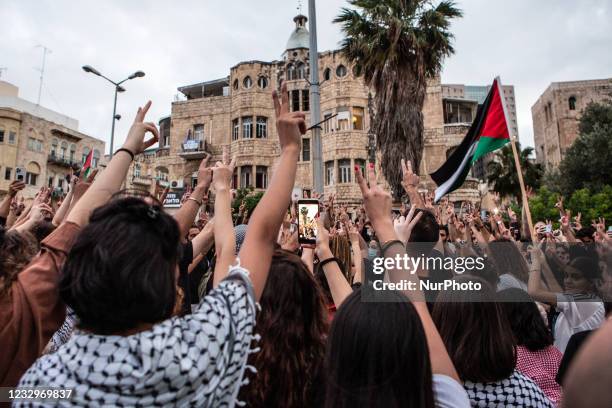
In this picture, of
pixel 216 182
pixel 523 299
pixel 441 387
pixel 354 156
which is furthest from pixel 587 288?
pixel 354 156

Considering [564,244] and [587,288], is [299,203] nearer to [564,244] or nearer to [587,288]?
[587,288]

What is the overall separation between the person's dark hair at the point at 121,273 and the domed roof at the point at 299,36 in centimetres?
3532

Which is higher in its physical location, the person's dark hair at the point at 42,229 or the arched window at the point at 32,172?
the arched window at the point at 32,172

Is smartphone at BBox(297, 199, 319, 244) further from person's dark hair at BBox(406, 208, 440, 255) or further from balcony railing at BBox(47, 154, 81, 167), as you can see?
balcony railing at BBox(47, 154, 81, 167)

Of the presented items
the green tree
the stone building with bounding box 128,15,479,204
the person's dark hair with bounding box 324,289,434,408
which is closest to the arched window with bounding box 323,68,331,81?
the stone building with bounding box 128,15,479,204

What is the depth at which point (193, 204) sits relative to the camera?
288cm

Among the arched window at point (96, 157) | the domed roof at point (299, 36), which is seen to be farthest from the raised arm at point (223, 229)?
the arched window at point (96, 157)

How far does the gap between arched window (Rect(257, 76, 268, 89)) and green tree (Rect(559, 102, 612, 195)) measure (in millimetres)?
23222

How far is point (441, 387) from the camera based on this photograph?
1663 mm

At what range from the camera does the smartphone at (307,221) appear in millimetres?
3298

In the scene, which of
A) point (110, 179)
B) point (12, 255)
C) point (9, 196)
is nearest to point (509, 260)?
point (110, 179)

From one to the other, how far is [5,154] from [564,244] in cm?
4808

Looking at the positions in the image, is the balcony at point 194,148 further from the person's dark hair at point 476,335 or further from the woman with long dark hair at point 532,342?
the person's dark hair at point 476,335

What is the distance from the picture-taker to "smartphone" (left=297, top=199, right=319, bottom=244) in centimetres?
330
